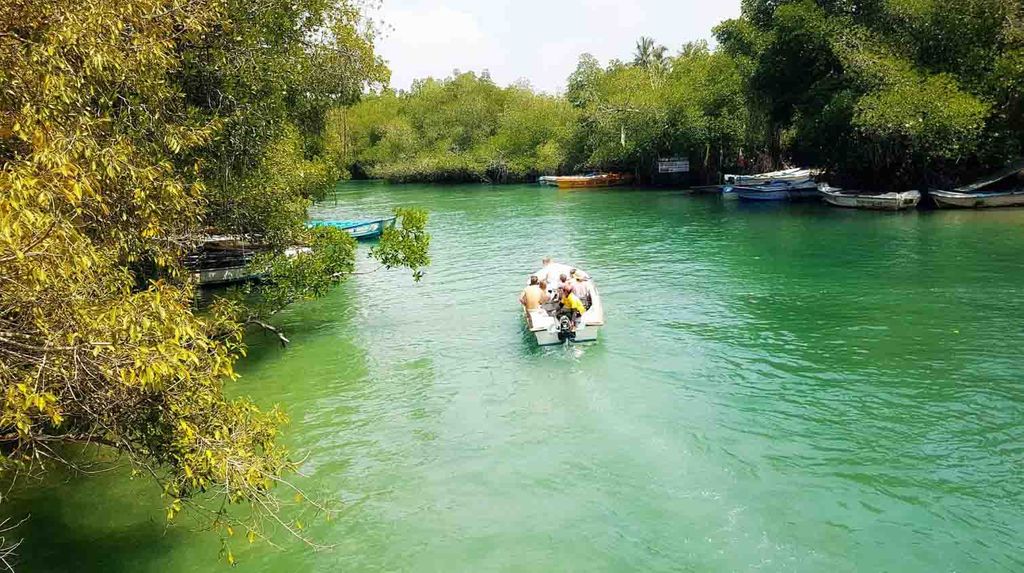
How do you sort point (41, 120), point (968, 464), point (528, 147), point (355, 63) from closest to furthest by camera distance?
1. point (41, 120)
2. point (968, 464)
3. point (355, 63)
4. point (528, 147)

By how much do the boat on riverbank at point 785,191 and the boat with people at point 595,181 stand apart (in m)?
21.1

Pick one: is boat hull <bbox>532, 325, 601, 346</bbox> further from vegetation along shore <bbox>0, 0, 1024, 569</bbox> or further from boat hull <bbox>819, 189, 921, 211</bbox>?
boat hull <bbox>819, 189, 921, 211</bbox>

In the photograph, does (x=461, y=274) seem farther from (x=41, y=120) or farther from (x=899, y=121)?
(x=899, y=121)

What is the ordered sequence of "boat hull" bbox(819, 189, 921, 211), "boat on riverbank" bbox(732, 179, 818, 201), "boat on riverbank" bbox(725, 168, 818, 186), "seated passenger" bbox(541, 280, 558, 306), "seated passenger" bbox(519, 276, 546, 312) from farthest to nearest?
"boat on riverbank" bbox(725, 168, 818, 186)
"boat on riverbank" bbox(732, 179, 818, 201)
"boat hull" bbox(819, 189, 921, 211)
"seated passenger" bbox(541, 280, 558, 306)
"seated passenger" bbox(519, 276, 546, 312)

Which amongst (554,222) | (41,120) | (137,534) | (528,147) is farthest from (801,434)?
(528,147)

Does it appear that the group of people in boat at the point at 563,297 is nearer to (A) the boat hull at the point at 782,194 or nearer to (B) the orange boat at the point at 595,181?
(A) the boat hull at the point at 782,194

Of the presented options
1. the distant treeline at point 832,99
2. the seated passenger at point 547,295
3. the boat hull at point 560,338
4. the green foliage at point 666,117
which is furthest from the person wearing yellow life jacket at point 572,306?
the green foliage at point 666,117

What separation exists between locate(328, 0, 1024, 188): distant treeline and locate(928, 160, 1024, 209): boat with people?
0.92 m

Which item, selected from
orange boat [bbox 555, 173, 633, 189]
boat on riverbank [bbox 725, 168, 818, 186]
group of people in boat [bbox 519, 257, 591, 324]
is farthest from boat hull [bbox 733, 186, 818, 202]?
group of people in boat [bbox 519, 257, 591, 324]

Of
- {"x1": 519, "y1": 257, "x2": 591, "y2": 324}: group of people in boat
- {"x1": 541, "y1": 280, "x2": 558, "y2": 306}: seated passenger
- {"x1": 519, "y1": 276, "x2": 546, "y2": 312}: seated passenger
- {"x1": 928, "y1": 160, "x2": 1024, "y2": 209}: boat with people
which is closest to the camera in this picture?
{"x1": 519, "y1": 257, "x2": 591, "y2": 324}: group of people in boat

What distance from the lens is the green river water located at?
329 inches

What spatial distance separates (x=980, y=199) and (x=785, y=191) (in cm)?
1184

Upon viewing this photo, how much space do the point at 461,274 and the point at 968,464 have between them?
17.6 m

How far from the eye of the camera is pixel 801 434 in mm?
10844
